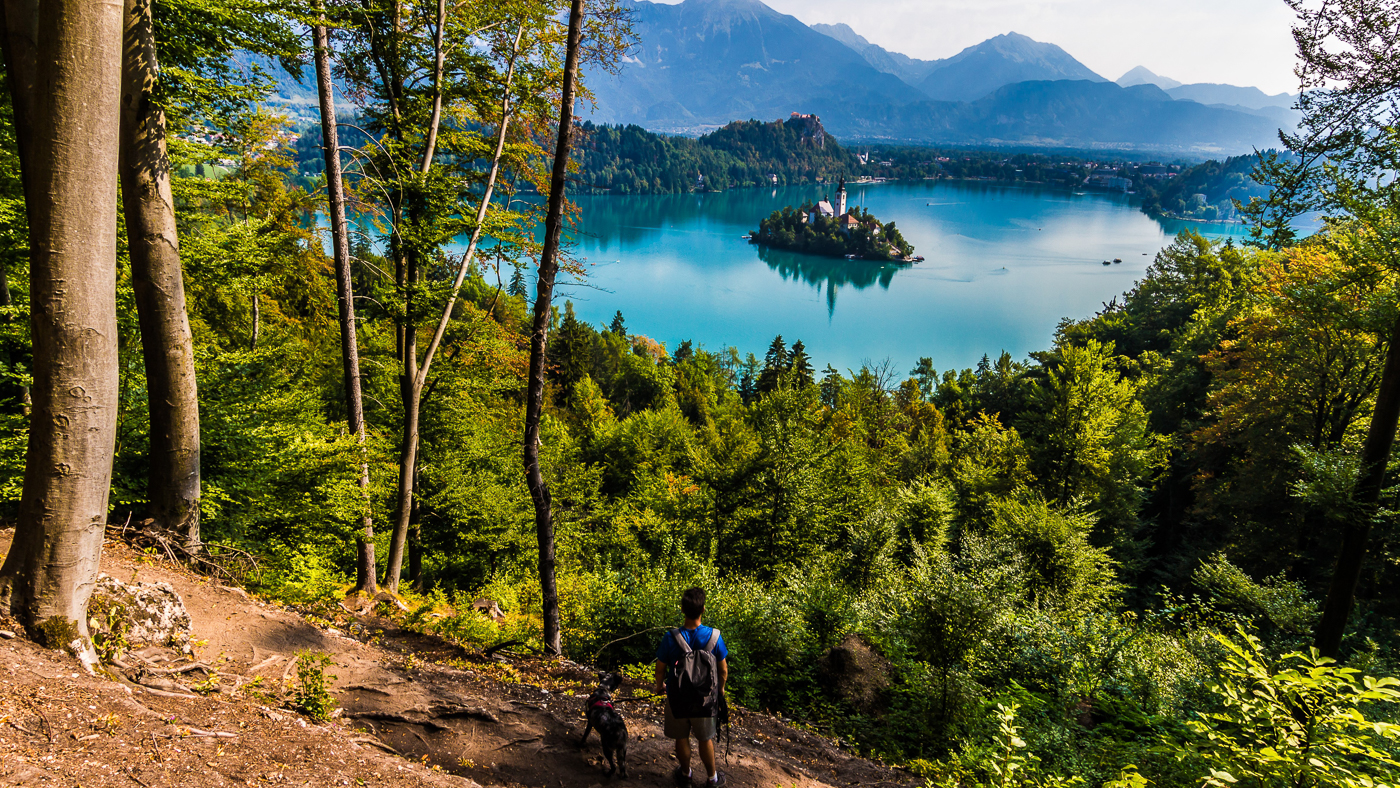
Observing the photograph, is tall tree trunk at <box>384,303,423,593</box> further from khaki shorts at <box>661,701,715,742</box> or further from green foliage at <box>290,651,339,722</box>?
khaki shorts at <box>661,701,715,742</box>

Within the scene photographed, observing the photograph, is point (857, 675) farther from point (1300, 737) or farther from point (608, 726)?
point (1300, 737)

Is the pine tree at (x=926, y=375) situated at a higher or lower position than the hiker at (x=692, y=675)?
lower

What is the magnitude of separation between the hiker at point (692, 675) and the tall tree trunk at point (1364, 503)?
7.05 m

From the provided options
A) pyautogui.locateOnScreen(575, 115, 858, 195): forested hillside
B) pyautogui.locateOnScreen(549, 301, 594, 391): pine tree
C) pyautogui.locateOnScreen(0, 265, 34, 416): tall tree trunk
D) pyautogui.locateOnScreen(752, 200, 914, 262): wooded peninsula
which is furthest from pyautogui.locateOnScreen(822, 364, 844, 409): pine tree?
pyautogui.locateOnScreen(575, 115, 858, 195): forested hillside

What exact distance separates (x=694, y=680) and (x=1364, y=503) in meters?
7.47

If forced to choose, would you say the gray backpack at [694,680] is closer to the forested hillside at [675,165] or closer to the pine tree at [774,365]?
the pine tree at [774,365]

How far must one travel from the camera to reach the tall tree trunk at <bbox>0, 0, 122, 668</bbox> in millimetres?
2869

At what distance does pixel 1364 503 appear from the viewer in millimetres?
6445

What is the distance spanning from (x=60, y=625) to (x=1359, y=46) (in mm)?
11899

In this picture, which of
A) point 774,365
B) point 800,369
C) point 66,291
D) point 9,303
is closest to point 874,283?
point 774,365

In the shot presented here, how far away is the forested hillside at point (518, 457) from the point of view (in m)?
3.18

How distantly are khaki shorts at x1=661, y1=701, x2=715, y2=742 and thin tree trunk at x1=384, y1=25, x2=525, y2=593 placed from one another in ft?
19.8

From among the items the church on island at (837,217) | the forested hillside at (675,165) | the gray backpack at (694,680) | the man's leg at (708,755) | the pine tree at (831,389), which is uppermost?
the forested hillside at (675,165)

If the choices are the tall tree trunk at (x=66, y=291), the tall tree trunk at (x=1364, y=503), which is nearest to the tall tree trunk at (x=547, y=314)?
the tall tree trunk at (x=66, y=291)
